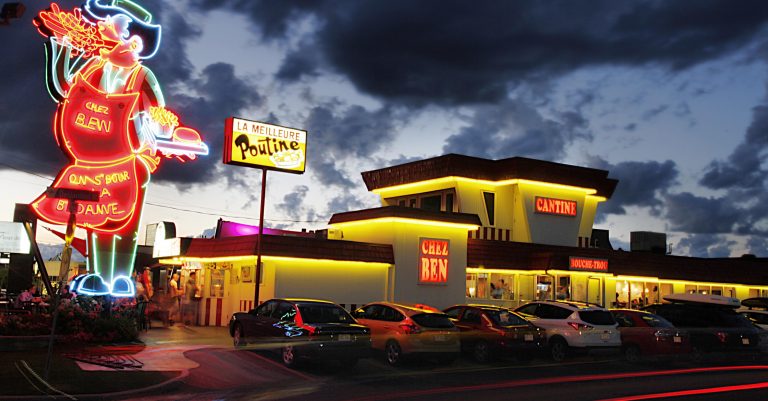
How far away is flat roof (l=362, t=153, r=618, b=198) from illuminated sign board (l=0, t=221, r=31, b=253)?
19.2 meters

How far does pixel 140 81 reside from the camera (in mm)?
25359

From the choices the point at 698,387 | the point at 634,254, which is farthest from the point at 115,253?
the point at 634,254

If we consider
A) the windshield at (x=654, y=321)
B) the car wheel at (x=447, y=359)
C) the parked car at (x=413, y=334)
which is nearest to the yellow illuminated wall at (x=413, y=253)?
the windshield at (x=654, y=321)

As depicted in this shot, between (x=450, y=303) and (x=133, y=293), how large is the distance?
42.1 ft

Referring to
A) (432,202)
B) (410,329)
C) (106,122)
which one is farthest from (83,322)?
(432,202)

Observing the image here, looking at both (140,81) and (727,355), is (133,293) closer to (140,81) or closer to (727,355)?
(140,81)

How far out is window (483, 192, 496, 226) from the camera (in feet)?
121

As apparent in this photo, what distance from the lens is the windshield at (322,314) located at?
55.8 feet

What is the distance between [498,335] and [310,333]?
233 inches

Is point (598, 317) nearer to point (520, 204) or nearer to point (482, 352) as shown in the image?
point (482, 352)

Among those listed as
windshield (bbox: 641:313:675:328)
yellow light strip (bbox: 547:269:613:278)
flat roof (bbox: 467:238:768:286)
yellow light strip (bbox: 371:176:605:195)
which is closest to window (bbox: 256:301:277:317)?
windshield (bbox: 641:313:675:328)

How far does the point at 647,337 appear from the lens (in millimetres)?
21781

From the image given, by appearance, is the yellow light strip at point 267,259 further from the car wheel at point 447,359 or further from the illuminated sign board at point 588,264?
the illuminated sign board at point 588,264

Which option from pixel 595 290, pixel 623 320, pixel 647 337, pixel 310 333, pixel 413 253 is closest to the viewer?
pixel 310 333
